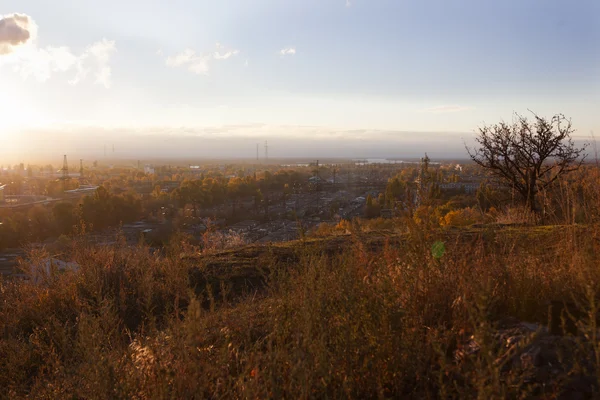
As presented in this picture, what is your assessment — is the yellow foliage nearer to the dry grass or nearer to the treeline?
the dry grass

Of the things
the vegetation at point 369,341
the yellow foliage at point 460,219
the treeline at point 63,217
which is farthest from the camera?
the treeline at point 63,217

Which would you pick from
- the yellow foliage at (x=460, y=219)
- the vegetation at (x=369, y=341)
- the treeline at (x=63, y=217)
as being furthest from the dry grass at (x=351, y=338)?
the treeline at (x=63, y=217)

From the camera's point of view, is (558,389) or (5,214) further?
(5,214)

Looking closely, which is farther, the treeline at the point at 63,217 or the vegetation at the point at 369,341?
the treeline at the point at 63,217

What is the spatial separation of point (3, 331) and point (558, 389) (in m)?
5.54

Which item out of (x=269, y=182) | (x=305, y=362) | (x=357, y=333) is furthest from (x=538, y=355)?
(x=269, y=182)

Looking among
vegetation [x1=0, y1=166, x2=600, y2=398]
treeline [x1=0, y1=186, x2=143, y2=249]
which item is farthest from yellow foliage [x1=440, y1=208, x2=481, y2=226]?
treeline [x1=0, y1=186, x2=143, y2=249]

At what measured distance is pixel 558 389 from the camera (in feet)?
7.02

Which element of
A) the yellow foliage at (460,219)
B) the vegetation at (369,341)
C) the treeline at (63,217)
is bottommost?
the treeline at (63,217)

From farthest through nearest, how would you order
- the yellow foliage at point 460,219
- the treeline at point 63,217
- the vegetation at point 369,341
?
1. the treeline at point 63,217
2. the yellow foliage at point 460,219
3. the vegetation at point 369,341

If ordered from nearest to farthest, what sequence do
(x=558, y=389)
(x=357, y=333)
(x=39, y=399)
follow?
1. (x=558, y=389)
2. (x=357, y=333)
3. (x=39, y=399)

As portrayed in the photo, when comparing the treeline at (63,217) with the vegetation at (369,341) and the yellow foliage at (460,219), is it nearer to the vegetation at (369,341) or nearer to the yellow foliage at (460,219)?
the yellow foliage at (460,219)

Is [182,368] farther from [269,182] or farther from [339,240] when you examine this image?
[269,182]

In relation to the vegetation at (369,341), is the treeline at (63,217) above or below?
below
